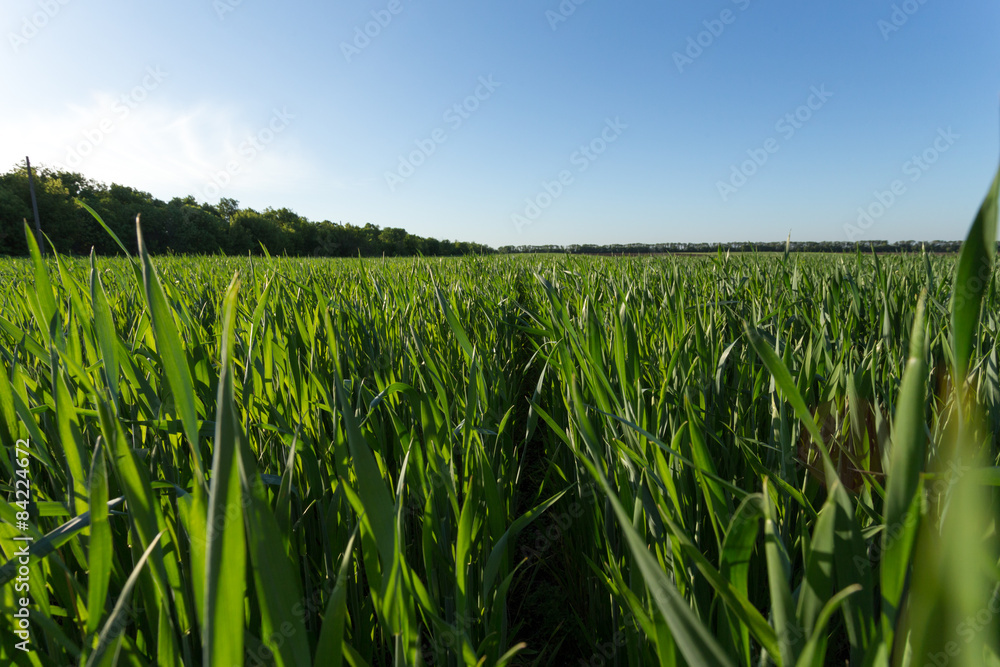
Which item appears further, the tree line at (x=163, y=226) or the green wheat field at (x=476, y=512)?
the tree line at (x=163, y=226)

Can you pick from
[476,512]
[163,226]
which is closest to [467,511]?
[476,512]

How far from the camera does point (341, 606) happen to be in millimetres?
301

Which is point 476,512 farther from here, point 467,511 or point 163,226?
point 163,226

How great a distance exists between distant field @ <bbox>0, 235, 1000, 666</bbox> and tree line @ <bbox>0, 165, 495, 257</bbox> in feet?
55.1

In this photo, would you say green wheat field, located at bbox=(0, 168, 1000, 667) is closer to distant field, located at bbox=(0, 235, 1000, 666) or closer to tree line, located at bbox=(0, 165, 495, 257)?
distant field, located at bbox=(0, 235, 1000, 666)

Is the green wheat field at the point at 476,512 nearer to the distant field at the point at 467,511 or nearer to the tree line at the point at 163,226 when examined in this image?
the distant field at the point at 467,511

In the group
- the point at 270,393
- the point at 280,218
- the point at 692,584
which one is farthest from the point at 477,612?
the point at 280,218

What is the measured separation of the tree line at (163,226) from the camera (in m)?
23.3

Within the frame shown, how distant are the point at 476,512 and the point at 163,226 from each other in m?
35.7

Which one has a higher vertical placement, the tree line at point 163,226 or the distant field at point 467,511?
the tree line at point 163,226

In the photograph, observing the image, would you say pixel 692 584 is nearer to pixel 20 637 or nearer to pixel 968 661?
pixel 968 661

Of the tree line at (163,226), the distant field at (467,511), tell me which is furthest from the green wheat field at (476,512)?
the tree line at (163,226)

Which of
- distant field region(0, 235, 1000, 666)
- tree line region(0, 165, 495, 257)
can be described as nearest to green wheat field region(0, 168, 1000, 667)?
distant field region(0, 235, 1000, 666)

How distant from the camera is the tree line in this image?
917 inches
